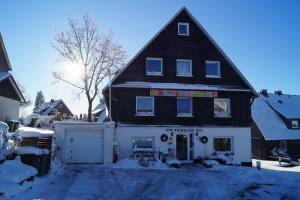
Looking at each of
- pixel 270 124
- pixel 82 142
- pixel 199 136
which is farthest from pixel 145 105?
pixel 270 124

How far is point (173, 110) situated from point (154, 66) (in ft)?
11.9

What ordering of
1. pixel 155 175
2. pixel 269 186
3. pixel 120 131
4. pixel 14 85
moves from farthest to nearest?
pixel 120 131 → pixel 14 85 → pixel 155 175 → pixel 269 186

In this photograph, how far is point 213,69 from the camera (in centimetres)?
2633

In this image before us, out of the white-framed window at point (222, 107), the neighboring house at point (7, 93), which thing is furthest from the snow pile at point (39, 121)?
the white-framed window at point (222, 107)

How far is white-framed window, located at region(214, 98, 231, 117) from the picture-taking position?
25.6 m

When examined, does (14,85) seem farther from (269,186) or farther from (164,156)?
(269,186)

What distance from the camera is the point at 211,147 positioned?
24766mm

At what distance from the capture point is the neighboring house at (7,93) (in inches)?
815

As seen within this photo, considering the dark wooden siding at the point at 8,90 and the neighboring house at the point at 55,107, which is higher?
the neighboring house at the point at 55,107

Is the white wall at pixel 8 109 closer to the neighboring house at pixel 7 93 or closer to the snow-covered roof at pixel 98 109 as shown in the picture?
the neighboring house at pixel 7 93

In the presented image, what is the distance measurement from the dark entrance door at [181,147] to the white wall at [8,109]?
1156 cm

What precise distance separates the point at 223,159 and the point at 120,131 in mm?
7392

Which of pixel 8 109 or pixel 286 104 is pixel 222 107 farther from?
pixel 286 104

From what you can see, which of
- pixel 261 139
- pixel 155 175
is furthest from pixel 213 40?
pixel 261 139
